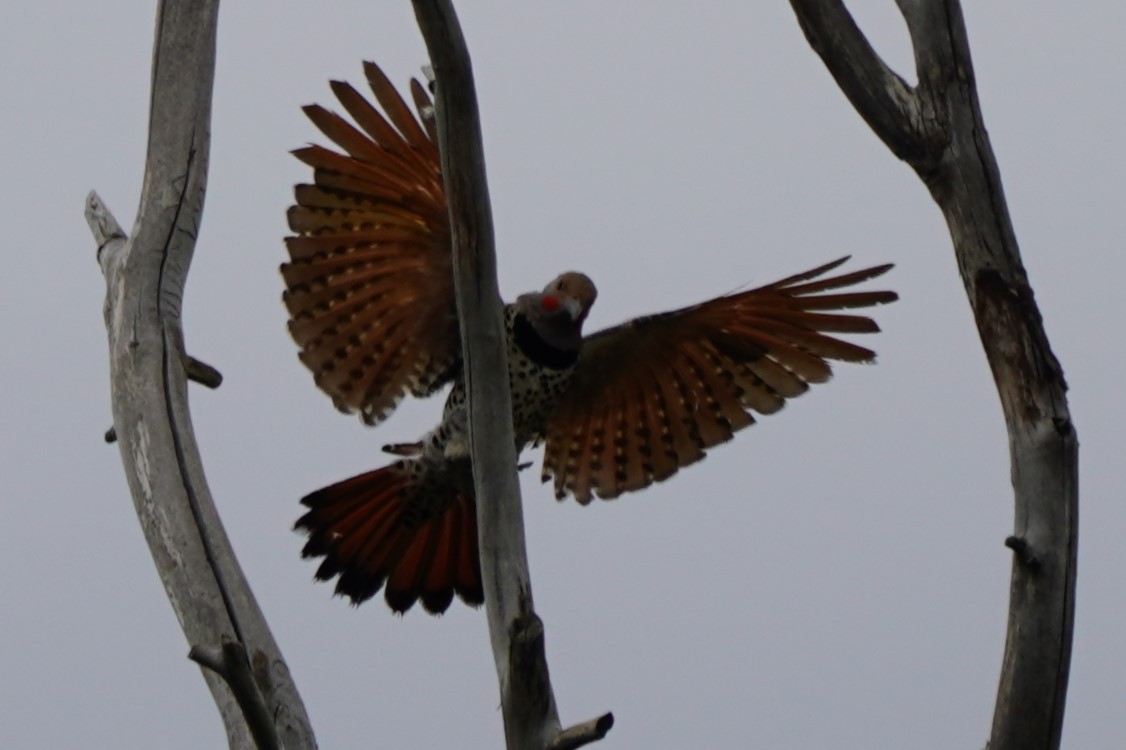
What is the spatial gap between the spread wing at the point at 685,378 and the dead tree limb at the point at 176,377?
1322 mm

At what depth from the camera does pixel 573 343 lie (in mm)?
4859

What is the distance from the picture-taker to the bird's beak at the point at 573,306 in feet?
15.6

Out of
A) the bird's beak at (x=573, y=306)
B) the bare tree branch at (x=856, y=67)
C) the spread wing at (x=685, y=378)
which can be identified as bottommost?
the spread wing at (x=685, y=378)

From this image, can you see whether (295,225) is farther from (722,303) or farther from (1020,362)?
(1020,362)

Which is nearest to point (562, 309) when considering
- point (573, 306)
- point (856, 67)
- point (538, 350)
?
point (573, 306)

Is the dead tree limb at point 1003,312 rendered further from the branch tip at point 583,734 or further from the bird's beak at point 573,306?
the bird's beak at point 573,306

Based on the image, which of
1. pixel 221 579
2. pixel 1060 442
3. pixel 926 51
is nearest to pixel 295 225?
pixel 221 579

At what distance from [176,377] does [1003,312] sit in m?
1.83

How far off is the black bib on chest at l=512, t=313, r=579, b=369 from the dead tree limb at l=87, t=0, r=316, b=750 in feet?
3.23

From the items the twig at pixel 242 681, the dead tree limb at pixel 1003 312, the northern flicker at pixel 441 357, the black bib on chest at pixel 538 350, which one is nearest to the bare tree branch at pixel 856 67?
the dead tree limb at pixel 1003 312

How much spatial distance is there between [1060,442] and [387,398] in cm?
208

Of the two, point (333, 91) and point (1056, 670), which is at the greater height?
point (333, 91)

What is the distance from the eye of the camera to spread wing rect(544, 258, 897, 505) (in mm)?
4812

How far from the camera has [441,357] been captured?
15.9 ft
